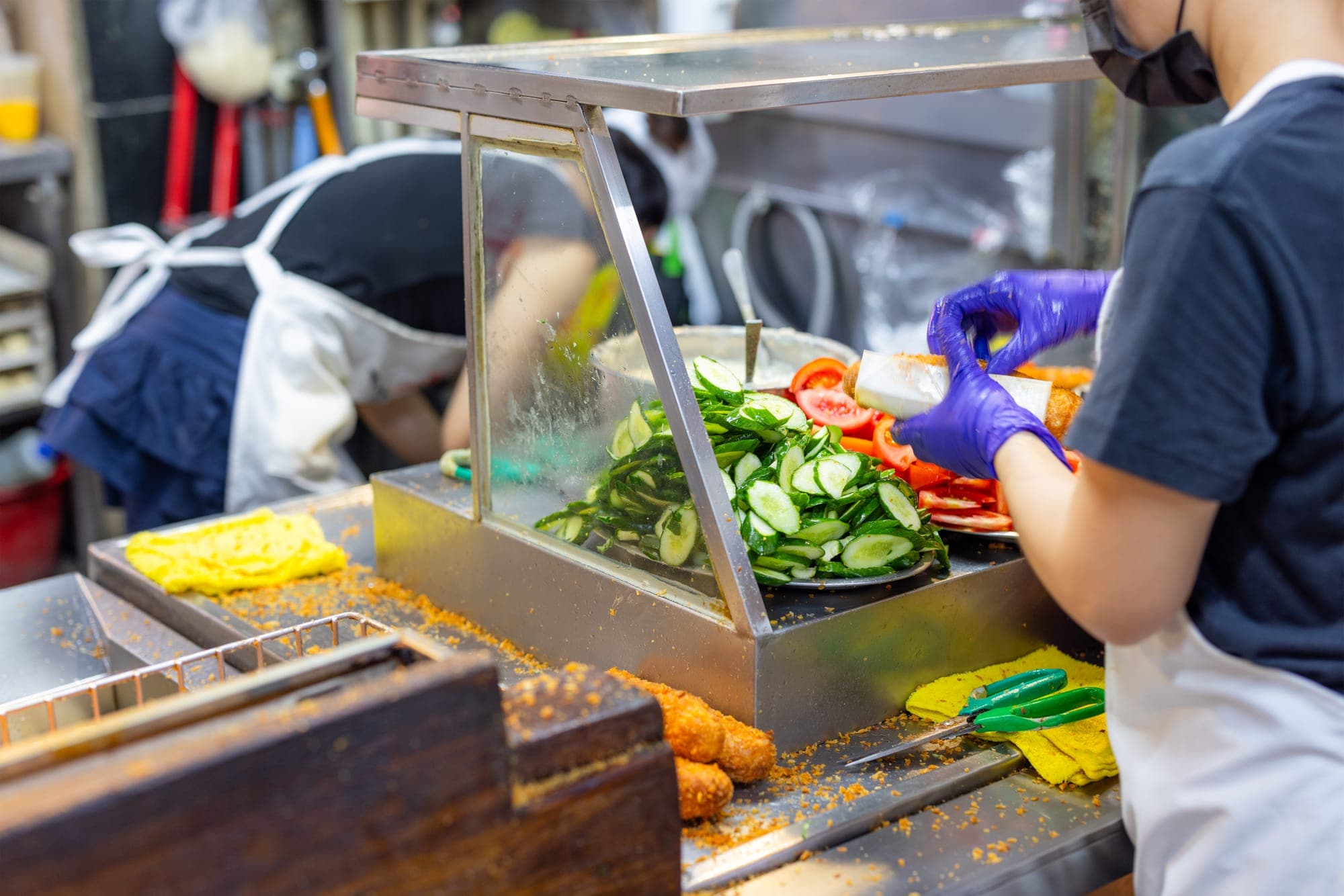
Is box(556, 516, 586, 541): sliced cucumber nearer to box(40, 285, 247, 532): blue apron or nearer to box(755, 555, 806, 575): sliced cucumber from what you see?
box(755, 555, 806, 575): sliced cucumber

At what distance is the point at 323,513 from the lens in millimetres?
2322

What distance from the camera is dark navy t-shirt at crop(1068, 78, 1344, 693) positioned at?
3.30ft

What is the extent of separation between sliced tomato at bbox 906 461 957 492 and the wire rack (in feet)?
2.44

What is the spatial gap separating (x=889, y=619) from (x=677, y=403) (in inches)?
14.9

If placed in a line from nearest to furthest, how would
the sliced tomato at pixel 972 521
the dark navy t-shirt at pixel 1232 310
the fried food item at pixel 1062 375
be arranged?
the dark navy t-shirt at pixel 1232 310 < the sliced tomato at pixel 972 521 < the fried food item at pixel 1062 375

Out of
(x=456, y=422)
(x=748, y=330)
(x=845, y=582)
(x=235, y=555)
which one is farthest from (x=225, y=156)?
(x=845, y=582)

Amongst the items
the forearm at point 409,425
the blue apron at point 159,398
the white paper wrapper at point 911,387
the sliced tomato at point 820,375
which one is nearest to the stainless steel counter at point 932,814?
the white paper wrapper at point 911,387

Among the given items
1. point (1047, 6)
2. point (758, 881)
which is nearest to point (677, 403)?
point (758, 881)

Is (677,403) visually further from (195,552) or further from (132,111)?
(132,111)

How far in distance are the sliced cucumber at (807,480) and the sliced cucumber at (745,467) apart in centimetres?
6

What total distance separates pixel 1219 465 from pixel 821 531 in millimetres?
619

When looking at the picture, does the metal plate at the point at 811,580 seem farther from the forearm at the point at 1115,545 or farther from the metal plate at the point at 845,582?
the forearm at the point at 1115,545

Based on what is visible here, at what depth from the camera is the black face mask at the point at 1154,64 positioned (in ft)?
3.87

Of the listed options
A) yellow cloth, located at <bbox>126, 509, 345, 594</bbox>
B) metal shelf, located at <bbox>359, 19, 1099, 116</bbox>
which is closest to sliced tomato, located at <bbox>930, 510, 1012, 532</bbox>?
metal shelf, located at <bbox>359, 19, 1099, 116</bbox>
